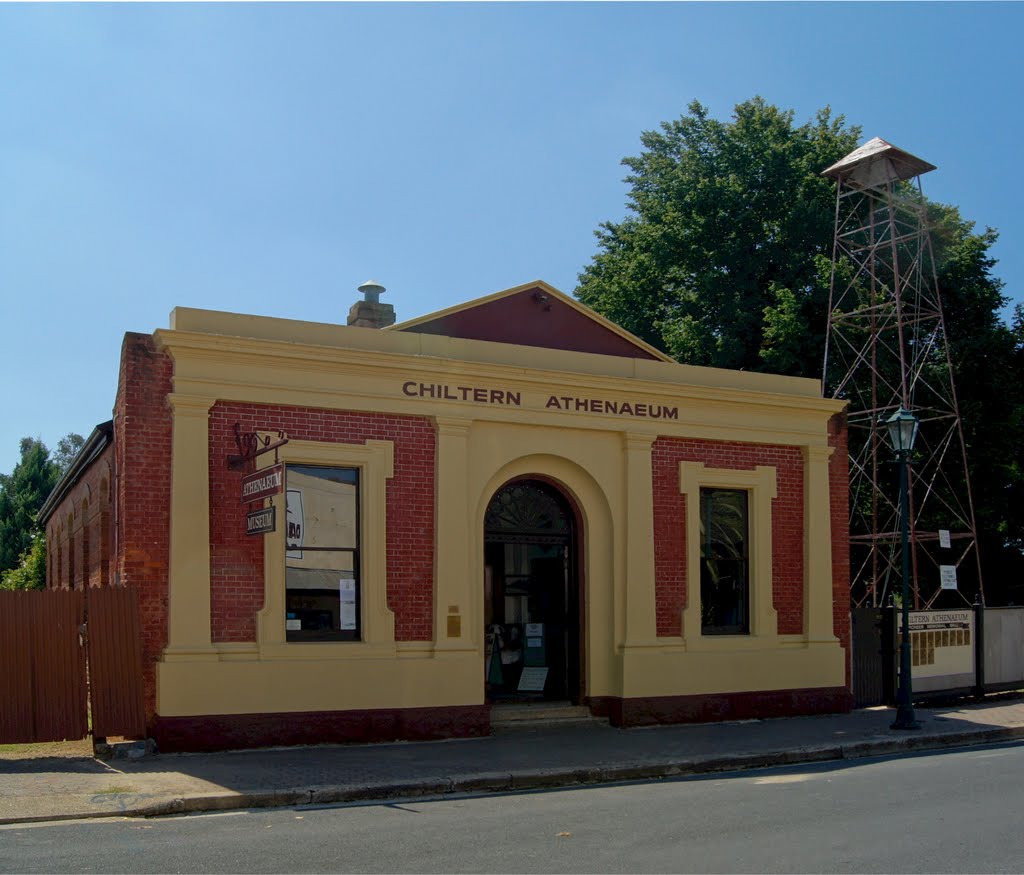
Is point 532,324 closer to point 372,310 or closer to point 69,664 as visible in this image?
point 372,310

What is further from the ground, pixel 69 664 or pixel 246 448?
pixel 246 448

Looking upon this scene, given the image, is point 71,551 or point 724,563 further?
point 71,551

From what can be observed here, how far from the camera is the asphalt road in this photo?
25.4 feet

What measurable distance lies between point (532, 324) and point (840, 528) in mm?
5959

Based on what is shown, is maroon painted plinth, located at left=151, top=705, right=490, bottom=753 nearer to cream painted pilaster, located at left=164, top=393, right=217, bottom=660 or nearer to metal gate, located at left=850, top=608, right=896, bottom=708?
cream painted pilaster, located at left=164, top=393, right=217, bottom=660

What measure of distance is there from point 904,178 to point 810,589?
1324cm

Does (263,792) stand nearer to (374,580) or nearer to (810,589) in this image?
(374,580)

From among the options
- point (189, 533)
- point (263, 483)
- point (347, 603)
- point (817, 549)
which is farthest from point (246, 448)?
point (817, 549)

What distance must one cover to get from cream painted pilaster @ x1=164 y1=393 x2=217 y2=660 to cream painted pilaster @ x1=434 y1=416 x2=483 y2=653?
9.70 ft

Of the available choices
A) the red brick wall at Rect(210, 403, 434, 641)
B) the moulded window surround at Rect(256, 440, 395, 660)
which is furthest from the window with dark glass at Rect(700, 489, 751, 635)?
the moulded window surround at Rect(256, 440, 395, 660)

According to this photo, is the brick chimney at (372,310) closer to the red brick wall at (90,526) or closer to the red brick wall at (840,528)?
the red brick wall at (90,526)

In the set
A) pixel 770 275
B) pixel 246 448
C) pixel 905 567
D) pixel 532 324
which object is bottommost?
pixel 905 567

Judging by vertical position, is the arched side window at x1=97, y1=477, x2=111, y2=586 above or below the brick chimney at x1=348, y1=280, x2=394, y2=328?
below

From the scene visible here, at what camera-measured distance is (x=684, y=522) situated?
1675cm
